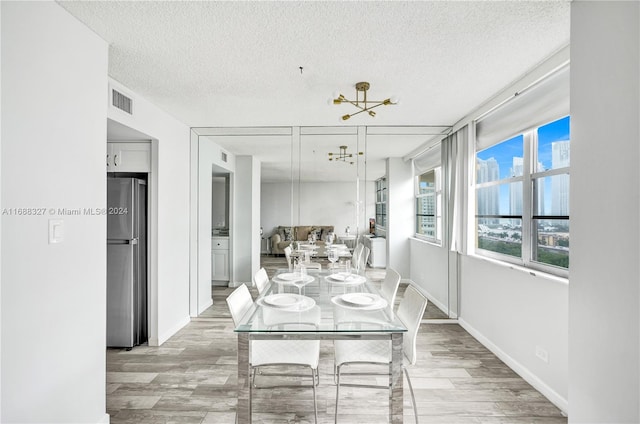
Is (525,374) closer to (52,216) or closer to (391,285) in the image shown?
(391,285)

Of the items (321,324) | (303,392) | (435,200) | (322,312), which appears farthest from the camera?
(435,200)

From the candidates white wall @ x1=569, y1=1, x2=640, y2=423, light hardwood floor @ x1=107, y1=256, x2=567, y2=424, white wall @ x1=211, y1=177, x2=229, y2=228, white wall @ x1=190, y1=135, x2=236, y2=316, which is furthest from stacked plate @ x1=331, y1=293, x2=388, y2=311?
white wall @ x1=211, y1=177, x2=229, y2=228

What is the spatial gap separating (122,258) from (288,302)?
2.03 meters

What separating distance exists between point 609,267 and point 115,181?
3.80 m

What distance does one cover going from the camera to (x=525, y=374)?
261cm

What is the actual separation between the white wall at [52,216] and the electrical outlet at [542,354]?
3.10 meters

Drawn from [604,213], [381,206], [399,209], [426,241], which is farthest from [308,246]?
[604,213]

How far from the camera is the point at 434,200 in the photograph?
16.0 feet

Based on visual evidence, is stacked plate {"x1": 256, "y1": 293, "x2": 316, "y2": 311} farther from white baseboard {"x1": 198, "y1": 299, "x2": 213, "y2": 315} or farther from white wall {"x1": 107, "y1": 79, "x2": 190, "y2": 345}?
white baseboard {"x1": 198, "y1": 299, "x2": 213, "y2": 315}

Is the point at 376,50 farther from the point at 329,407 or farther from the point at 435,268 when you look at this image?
the point at 435,268

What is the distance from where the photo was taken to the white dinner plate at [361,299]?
2.15 m

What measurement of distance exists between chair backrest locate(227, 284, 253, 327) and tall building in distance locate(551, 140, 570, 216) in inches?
96.5

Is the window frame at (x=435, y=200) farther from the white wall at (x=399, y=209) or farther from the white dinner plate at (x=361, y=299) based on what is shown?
the white dinner plate at (x=361, y=299)

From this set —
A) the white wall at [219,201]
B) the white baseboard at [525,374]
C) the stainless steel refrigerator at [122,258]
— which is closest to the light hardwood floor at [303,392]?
the white baseboard at [525,374]
